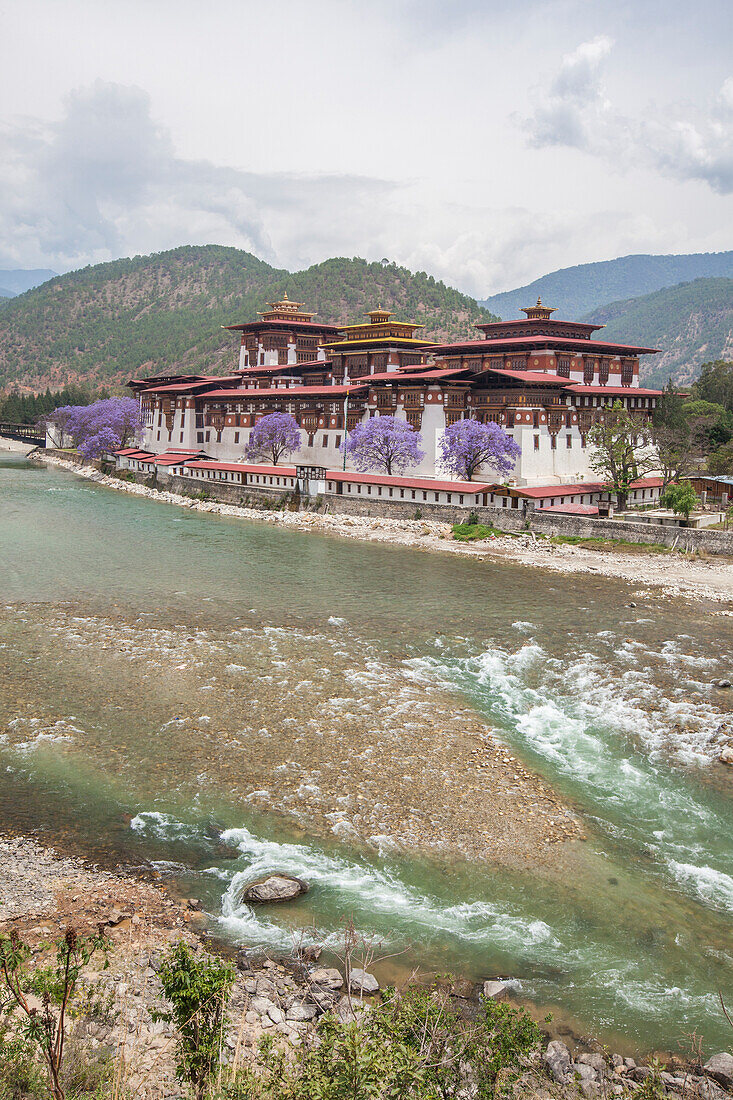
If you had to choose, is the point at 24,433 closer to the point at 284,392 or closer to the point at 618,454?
the point at 284,392

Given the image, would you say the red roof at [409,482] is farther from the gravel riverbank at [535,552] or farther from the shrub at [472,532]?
the shrub at [472,532]

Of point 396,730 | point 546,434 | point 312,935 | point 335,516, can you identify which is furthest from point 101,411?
point 312,935

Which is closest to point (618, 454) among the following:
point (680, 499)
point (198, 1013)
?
point (680, 499)

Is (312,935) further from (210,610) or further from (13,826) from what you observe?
(210,610)

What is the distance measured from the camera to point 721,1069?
36.8ft

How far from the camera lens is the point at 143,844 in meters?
16.6

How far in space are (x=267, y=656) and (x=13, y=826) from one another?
483 inches

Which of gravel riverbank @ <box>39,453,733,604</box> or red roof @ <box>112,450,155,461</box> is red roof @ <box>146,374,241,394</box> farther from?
gravel riverbank @ <box>39,453,733,604</box>

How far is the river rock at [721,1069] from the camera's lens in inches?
437

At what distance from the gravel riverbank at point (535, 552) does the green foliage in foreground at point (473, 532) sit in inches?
22.8

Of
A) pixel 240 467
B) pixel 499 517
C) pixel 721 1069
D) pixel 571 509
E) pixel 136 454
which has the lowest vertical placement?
pixel 721 1069

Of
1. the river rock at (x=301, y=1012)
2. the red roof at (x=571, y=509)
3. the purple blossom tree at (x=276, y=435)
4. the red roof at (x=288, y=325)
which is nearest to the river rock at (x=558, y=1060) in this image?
the river rock at (x=301, y=1012)

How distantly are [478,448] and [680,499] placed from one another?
1565 cm

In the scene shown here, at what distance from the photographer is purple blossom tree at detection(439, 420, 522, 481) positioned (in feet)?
192
